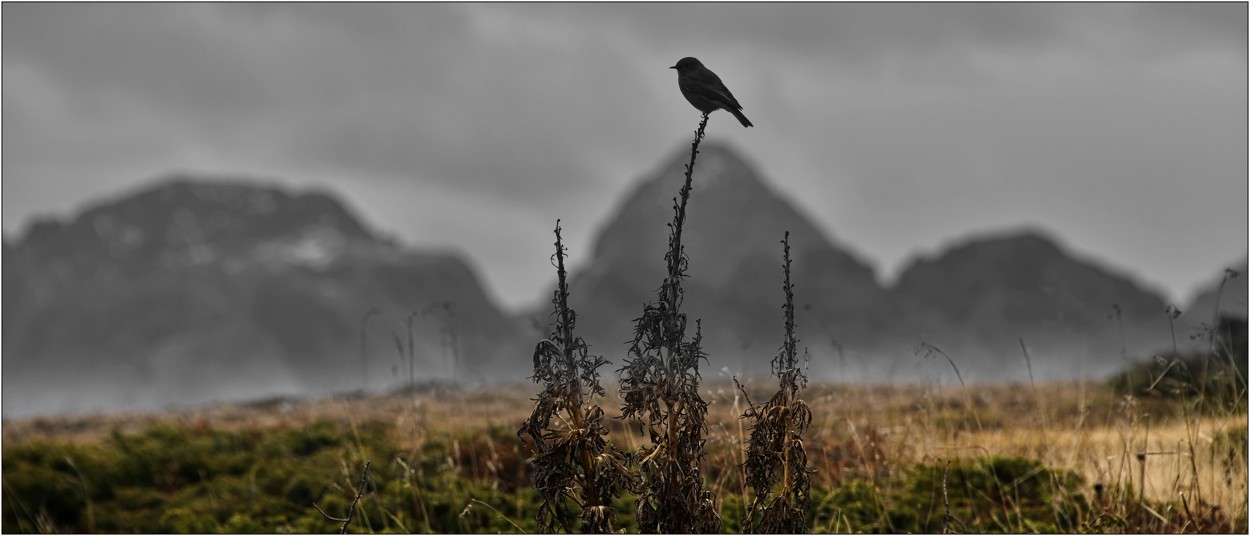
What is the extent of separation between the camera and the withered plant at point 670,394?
3.12m

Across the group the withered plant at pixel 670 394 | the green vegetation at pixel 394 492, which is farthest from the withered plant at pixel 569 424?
the green vegetation at pixel 394 492

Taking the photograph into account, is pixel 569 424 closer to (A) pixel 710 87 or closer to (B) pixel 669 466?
(B) pixel 669 466

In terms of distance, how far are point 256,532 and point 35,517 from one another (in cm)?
284

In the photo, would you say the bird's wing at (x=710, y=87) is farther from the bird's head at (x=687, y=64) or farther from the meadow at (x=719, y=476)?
the meadow at (x=719, y=476)

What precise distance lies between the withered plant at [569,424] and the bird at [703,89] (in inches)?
46.7

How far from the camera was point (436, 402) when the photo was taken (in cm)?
1248

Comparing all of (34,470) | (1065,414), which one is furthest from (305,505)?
(1065,414)

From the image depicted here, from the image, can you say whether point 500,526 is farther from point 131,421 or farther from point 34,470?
point 131,421

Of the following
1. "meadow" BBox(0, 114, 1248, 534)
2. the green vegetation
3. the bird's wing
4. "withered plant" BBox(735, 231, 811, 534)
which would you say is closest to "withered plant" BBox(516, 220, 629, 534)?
"meadow" BBox(0, 114, 1248, 534)

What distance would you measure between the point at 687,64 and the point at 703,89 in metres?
0.15

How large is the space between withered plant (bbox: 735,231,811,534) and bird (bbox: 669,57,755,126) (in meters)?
0.98

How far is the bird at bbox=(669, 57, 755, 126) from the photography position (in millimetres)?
3941

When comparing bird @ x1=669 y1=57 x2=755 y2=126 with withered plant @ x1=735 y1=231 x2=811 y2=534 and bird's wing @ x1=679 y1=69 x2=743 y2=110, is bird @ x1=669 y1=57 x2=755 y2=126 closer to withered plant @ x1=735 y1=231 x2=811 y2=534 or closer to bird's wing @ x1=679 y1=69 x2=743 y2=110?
bird's wing @ x1=679 y1=69 x2=743 y2=110

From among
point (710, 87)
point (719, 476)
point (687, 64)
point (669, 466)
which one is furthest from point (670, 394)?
point (719, 476)
